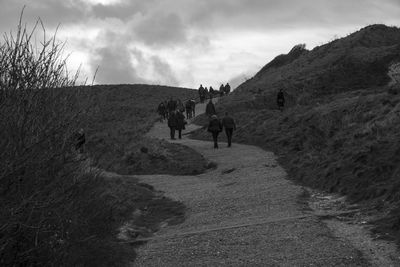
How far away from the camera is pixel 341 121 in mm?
21828

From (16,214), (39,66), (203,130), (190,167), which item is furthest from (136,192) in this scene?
(203,130)

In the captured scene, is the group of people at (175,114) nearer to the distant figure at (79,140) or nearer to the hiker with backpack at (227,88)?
the hiker with backpack at (227,88)

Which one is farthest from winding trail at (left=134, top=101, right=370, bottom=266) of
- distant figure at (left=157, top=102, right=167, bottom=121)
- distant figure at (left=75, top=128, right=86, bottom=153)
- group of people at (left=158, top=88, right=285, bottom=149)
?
distant figure at (left=157, top=102, right=167, bottom=121)

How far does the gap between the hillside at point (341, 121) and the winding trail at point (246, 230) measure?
1.08m

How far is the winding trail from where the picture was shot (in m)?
10.2

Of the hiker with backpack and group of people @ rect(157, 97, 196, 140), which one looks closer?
group of people @ rect(157, 97, 196, 140)

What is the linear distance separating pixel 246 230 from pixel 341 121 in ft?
35.4

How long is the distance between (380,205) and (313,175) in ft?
15.3

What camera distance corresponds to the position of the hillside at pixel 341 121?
45.3 ft

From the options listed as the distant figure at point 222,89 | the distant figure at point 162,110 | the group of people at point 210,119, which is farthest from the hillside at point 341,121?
the distant figure at point 222,89

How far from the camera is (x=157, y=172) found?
76.4 ft

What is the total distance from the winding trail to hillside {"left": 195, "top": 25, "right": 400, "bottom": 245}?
108 cm

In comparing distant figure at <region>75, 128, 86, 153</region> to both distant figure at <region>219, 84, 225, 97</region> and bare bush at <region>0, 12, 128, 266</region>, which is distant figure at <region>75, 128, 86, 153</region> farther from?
distant figure at <region>219, 84, 225, 97</region>

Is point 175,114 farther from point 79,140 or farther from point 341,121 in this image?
point 79,140
